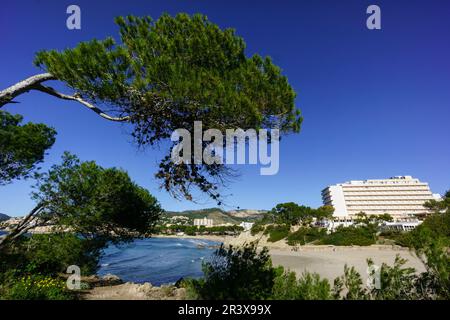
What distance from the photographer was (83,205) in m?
10.2

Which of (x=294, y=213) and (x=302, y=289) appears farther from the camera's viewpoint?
(x=294, y=213)

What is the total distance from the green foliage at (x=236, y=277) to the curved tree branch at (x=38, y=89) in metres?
4.39

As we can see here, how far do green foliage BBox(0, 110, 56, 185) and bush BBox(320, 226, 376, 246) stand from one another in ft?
151

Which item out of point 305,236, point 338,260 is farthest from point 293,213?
point 338,260

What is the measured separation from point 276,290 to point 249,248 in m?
1.33

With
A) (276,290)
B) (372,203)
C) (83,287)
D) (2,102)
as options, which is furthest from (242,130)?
(372,203)

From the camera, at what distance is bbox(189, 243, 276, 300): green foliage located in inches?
203

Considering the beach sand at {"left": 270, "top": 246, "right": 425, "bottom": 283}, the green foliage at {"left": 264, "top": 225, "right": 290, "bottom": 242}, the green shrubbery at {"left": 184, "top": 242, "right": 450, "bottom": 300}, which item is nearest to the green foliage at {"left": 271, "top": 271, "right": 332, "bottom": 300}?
the green shrubbery at {"left": 184, "top": 242, "right": 450, "bottom": 300}

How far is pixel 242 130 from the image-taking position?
623 centimetres

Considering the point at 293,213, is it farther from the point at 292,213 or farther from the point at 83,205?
the point at 83,205

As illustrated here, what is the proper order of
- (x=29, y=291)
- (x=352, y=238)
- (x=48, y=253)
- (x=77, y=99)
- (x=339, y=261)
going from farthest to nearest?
1. (x=352, y=238)
2. (x=339, y=261)
3. (x=48, y=253)
4. (x=29, y=291)
5. (x=77, y=99)

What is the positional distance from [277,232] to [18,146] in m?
61.3

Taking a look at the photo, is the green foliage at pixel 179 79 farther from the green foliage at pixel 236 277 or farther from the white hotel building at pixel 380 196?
the white hotel building at pixel 380 196
